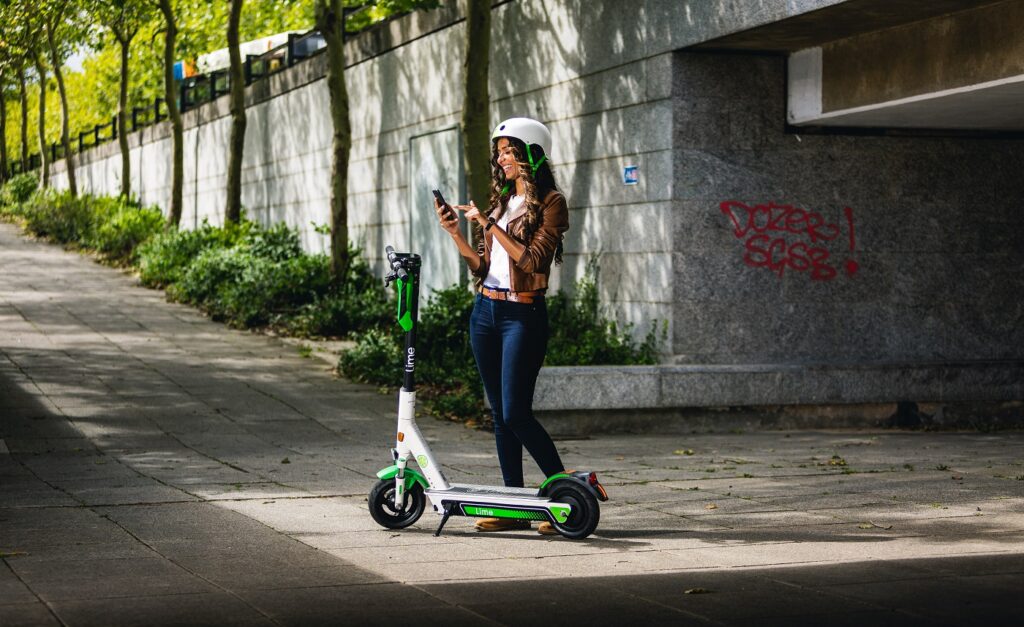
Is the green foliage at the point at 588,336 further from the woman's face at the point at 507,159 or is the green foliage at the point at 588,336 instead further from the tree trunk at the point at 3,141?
the tree trunk at the point at 3,141

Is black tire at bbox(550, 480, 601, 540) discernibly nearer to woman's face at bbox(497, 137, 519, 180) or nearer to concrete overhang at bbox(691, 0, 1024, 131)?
woman's face at bbox(497, 137, 519, 180)

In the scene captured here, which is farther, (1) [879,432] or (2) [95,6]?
(2) [95,6]

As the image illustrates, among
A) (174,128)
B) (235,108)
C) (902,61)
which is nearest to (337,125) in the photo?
(235,108)

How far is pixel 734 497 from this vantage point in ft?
26.1

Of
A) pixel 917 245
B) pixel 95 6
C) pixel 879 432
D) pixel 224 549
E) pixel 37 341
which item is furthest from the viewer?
pixel 95 6

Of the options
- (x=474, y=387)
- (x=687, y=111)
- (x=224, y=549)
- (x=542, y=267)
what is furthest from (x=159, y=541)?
(x=687, y=111)

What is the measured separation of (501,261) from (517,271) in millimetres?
110

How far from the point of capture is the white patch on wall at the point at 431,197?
16.3m

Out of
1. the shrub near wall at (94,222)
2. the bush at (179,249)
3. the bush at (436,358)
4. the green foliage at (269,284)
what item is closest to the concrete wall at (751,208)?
the bush at (436,358)

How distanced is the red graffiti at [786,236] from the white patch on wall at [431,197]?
14.9 ft

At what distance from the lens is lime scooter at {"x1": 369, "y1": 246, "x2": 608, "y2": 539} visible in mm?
6500

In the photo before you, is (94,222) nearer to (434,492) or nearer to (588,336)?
(588,336)

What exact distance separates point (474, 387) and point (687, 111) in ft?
10.0

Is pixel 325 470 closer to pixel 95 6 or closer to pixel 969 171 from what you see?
pixel 969 171
